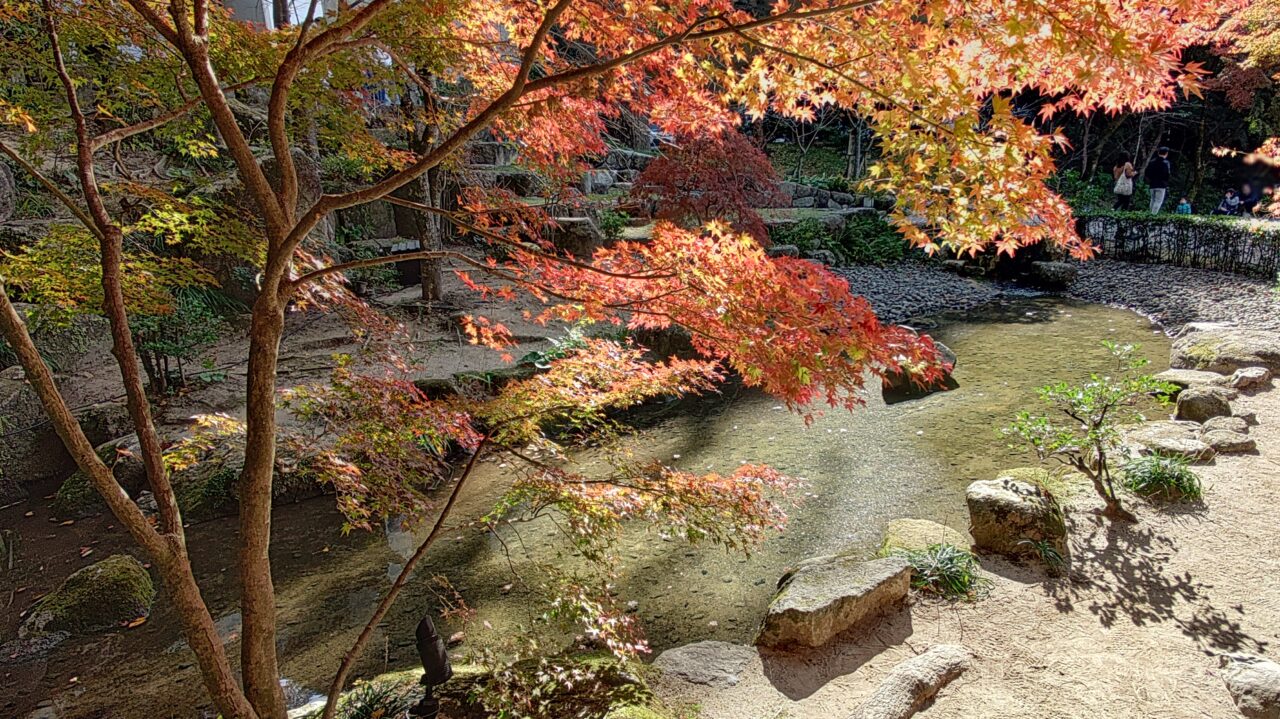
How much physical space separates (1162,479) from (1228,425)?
1329 mm

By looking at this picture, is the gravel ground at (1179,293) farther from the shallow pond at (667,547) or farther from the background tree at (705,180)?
the background tree at (705,180)

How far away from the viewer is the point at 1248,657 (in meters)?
2.53

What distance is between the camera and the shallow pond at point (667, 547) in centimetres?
336

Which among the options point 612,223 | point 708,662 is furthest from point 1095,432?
point 612,223

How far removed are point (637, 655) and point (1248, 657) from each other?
2.61 metres

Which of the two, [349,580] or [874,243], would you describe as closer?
[349,580]

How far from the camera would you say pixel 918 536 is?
363 cm

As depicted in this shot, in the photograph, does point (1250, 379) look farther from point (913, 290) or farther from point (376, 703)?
point (376, 703)

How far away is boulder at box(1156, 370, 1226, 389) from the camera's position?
17.3 feet

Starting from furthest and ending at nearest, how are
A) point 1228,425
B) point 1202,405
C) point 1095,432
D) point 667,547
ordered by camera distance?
point 1202,405
point 1228,425
point 667,547
point 1095,432

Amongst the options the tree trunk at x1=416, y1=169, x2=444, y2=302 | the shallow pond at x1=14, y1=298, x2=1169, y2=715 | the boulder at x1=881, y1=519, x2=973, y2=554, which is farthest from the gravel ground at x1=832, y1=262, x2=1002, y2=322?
the tree trunk at x1=416, y1=169, x2=444, y2=302

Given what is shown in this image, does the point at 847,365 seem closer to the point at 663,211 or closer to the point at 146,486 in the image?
the point at 146,486

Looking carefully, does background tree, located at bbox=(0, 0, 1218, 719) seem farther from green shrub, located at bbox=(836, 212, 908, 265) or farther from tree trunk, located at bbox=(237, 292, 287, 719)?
green shrub, located at bbox=(836, 212, 908, 265)

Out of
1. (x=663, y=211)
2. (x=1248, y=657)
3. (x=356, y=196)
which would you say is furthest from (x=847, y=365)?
(x=663, y=211)
